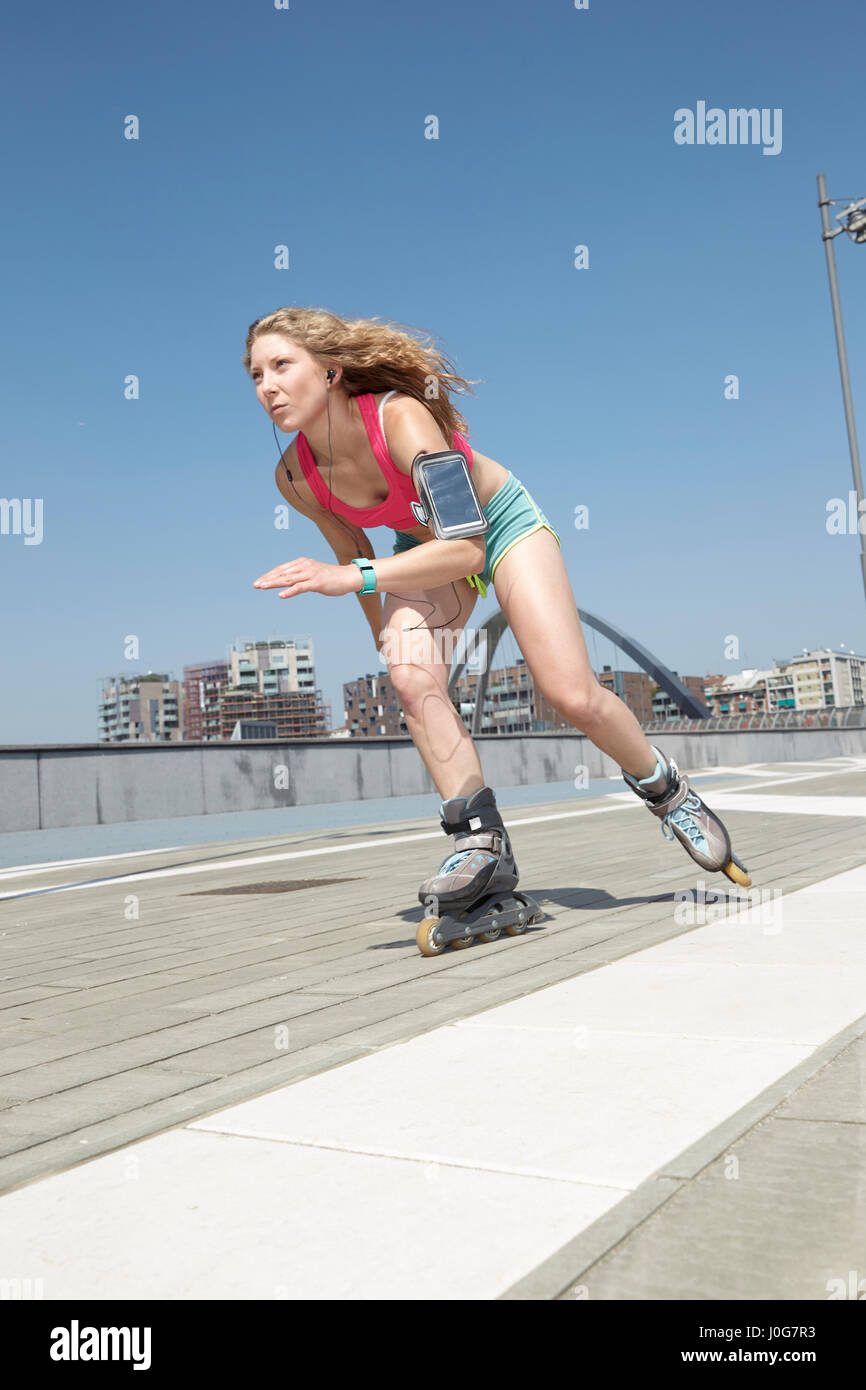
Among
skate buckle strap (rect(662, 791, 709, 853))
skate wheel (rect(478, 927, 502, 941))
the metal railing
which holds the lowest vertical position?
skate wheel (rect(478, 927, 502, 941))

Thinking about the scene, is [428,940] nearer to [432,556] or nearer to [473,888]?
[473,888]

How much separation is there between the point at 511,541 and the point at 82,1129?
8.19 feet

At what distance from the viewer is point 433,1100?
1988 mm

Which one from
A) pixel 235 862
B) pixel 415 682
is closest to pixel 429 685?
pixel 415 682

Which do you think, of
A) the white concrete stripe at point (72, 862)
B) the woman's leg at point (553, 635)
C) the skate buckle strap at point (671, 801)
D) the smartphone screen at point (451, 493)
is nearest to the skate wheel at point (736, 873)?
the skate buckle strap at point (671, 801)

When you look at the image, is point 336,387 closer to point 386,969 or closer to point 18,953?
point 386,969

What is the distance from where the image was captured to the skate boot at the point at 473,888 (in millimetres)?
3662

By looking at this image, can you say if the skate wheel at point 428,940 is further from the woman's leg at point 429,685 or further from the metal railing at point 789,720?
the metal railing at point 789,720

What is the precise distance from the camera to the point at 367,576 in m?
3.18

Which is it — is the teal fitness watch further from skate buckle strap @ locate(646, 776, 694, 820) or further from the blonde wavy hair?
skate buckle strap @ locate(646, 776, 694, 820)

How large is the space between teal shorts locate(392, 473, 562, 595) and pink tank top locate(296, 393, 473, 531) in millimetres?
176

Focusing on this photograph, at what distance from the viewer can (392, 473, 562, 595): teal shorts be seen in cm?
394

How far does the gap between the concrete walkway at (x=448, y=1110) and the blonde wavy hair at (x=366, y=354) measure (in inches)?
72.3

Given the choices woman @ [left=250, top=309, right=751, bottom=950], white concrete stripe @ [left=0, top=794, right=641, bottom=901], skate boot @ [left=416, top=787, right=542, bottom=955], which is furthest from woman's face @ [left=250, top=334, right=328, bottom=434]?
white concrete stripe @ [left=0, top=794, right=641, bottom=901]
